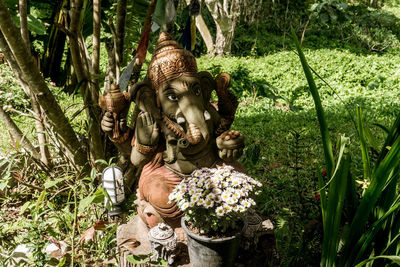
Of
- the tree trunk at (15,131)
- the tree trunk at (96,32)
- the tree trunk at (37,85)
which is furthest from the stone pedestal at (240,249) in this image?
the tree trunk at (15,131)

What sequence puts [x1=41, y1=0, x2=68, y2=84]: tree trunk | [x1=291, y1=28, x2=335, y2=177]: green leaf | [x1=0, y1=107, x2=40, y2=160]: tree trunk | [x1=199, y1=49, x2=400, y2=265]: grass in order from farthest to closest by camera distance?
[x1=41, y1=0, x2=68, y2=84]: tree trunk < [x1=0, y1=107, x2=40, y2=160]: tree trunk < [x1=199, y1=49, x2=400, y2=265]: grass < [x1=291, y1=28, x2=335, y2=177]: green leaf

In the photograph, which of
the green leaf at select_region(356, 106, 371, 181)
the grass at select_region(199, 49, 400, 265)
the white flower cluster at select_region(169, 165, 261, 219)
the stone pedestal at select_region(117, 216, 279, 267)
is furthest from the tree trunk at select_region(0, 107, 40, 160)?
the green leaf at select_region(356, 106, 371, 181)

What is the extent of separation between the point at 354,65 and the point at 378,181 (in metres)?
6.81

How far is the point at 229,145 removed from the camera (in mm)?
2020

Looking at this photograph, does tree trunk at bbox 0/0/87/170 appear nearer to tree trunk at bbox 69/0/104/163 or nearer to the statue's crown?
tree trunk at bbox 69/0/104/163

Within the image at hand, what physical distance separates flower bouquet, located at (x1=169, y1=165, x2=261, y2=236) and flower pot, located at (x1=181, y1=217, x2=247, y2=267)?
0.05 m

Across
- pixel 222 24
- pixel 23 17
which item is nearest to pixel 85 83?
pixel 23 17

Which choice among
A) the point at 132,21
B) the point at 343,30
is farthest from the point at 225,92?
the point at 343,30

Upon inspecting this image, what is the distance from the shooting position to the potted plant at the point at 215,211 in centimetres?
162

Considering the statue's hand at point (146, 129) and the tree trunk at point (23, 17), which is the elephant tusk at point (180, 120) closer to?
the statue's hand at point (146, 129)

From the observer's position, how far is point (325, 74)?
23.8 feet

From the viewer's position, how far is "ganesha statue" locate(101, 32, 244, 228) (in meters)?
1.98

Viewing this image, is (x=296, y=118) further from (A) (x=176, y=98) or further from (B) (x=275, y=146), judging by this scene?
(A) (x=176, y=98)

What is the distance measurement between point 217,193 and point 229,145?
0.45 meters
